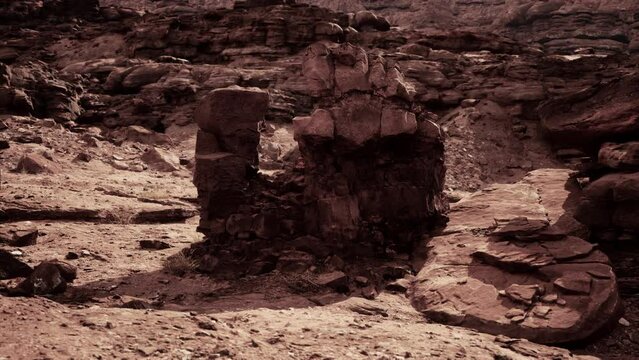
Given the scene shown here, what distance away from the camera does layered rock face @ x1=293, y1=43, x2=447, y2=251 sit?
10.7 m

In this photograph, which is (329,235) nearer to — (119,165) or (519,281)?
(519,281)

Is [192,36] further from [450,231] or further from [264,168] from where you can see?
[450,231]

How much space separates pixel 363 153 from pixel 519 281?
402 centimetres

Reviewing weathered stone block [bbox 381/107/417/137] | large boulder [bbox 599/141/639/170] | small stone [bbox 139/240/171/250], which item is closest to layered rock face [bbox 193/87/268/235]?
small stone [bbox 139/240/171/250]

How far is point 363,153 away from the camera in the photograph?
10.9 metres

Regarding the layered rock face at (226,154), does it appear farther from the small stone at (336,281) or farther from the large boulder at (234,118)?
the small stone at (336,281)

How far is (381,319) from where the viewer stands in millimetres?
8078

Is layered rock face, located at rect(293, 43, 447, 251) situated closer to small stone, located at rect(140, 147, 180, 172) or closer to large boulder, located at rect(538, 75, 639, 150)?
large boulder, located at rect(538, 75, 639, 150)

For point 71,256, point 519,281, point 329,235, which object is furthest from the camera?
point 329,235

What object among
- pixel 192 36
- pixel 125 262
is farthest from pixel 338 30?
pixel 125 262

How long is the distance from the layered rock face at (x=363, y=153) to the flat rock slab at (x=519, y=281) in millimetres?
1102

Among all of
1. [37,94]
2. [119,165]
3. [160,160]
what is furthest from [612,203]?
[37,94]

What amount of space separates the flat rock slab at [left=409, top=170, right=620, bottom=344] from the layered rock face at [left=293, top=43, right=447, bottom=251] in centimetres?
110

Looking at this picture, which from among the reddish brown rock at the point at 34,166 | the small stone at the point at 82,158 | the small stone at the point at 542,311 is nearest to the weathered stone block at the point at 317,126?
the small stone at the point at 542,311
